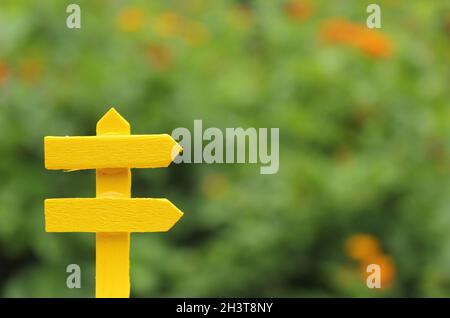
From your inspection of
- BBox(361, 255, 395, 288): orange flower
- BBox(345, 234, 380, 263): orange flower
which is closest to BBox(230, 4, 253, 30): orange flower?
BBox(345, 234, 380, 263): orange flower

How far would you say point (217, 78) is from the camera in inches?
160

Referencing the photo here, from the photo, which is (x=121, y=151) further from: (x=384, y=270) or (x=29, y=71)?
(x=29, y=71)

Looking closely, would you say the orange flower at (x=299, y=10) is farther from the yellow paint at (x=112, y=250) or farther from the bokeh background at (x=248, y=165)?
the yellow paint at (x=112, y=250)

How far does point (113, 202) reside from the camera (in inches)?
75.0

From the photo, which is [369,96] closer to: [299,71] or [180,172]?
[299,71]

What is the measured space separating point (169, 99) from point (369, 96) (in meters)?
0.73

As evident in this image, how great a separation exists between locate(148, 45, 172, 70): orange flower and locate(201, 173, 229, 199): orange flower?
1.56ft

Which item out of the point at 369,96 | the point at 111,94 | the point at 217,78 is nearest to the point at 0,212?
the point at 111,94

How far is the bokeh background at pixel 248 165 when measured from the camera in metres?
3.47

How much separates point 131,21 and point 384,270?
142cm

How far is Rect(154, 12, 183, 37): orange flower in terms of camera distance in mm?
4129

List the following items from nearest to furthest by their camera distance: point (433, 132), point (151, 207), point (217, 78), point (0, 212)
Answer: point (151, 207)
point (0, 212)
point (433, 132)
point (217, 78)

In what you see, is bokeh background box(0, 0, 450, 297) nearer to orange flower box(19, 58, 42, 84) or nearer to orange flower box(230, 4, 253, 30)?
orange flower box(19, 58, 42, 84)

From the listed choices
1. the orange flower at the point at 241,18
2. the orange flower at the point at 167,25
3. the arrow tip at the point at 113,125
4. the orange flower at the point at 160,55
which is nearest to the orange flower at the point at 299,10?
the orange flower at the point at 241,18
